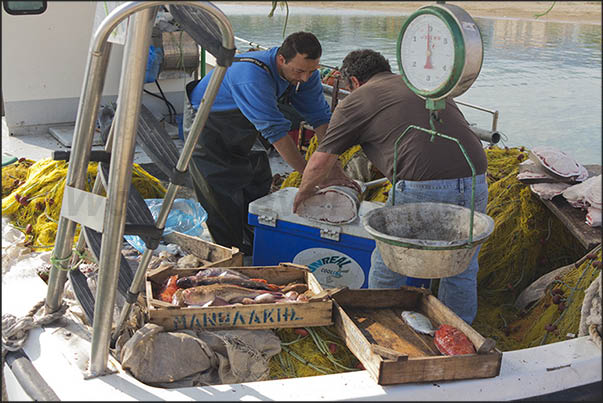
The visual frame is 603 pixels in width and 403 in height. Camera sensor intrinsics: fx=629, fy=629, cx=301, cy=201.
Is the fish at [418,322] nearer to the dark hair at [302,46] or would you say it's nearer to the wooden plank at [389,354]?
the wooden plank at [389,354]

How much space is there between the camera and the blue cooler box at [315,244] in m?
3.91

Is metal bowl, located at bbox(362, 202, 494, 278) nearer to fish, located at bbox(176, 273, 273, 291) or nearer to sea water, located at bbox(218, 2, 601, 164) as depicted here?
fish, located at bbox(176, 273, 273, 291)

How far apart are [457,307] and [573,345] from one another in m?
0.84

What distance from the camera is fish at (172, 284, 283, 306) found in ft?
9.84

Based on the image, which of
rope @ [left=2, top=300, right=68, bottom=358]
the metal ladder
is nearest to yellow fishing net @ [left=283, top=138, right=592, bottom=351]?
the metal ladder

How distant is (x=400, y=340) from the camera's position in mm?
2975

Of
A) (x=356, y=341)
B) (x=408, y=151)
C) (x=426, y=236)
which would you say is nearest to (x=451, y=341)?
(x=356, y=341)

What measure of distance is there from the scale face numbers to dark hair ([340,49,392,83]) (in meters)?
0.99

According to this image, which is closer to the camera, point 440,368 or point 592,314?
point 440,368

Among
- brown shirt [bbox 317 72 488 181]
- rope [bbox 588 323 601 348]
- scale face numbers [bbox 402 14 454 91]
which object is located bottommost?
rope [bbox 588 323 601 348]

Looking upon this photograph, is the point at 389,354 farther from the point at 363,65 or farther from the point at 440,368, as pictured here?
the point at 363,65

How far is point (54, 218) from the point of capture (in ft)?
14.9

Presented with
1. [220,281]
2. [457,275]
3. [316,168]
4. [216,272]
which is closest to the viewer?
[220,281]

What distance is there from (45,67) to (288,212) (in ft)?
13.4
